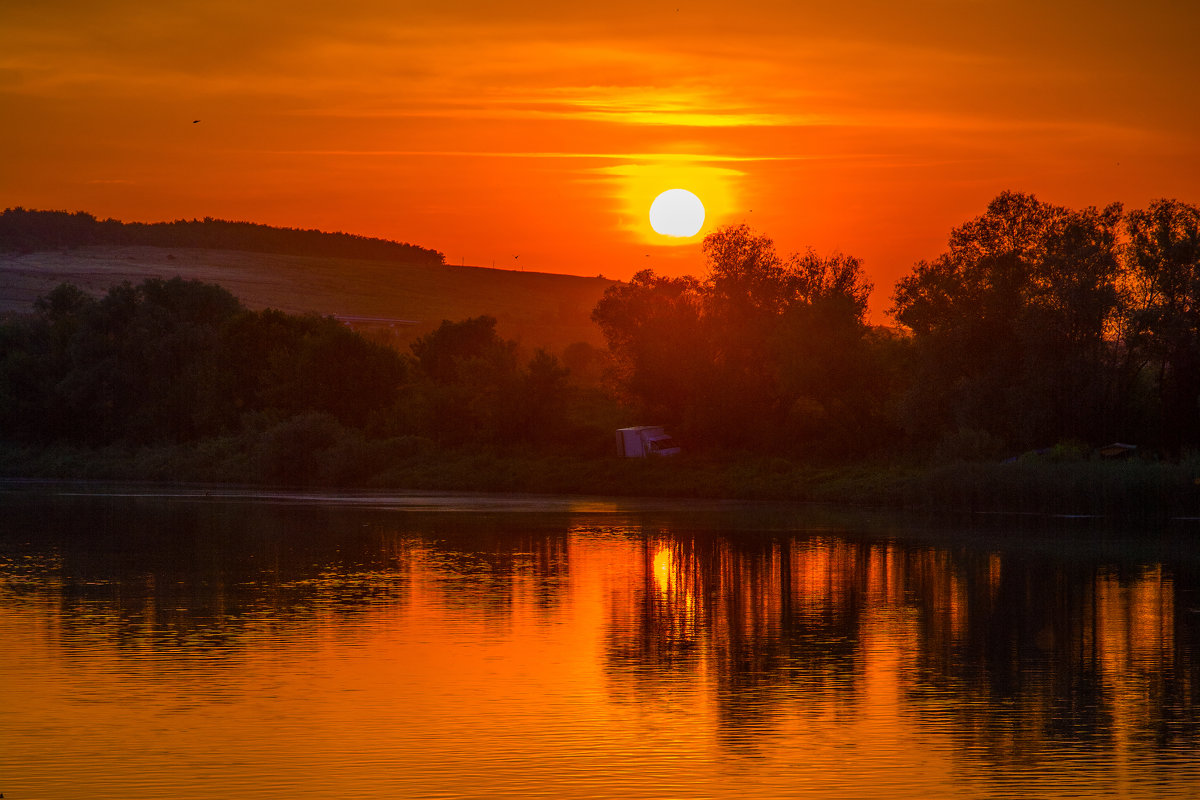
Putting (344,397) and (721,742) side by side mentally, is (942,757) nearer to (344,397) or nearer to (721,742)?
(721,742)

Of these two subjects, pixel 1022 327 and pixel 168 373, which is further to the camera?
pixel 168 373

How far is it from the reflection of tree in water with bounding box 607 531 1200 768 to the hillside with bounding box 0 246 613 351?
11473 centimetres

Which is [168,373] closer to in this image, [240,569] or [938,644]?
[240,569]

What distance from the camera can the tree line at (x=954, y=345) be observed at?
5959cm

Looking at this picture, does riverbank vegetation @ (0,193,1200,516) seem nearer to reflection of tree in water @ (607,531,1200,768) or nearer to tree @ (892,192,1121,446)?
tree @ (892,192,1121,446)

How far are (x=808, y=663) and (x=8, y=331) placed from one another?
82.0m

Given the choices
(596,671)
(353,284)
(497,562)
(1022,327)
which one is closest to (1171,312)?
(1022,327)

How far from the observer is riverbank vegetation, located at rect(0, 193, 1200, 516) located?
5931 centimetres

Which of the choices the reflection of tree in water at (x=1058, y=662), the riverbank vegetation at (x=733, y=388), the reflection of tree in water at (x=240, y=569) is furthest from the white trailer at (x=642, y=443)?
the reflection of tree in water at (x=1058, y=662)

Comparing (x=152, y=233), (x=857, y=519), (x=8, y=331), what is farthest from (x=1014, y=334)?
(x=152, y=233)

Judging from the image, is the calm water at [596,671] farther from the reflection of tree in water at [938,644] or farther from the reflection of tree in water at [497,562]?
the reflection of tree in water at [497,562]

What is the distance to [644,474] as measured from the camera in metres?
69.2

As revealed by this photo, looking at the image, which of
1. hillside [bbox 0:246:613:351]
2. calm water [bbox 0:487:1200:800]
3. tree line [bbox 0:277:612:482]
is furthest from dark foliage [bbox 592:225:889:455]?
hillside [bbox 0:246:613:351]

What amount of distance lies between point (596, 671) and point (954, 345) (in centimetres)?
4364
